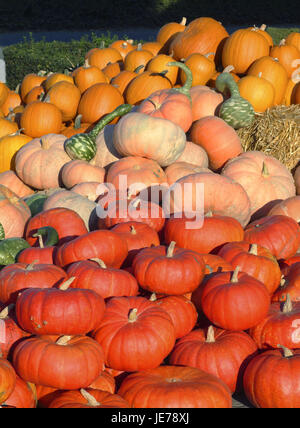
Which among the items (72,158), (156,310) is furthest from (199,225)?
(72,158)

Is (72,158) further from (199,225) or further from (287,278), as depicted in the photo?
(287,278)

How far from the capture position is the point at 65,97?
641 centimetres

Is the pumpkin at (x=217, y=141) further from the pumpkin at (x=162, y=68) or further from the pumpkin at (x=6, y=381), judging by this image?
the pumpkin at (x=6, y=381)

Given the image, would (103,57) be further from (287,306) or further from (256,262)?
(287,306)

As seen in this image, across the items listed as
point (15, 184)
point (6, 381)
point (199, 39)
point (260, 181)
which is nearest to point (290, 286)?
point (260, 181)

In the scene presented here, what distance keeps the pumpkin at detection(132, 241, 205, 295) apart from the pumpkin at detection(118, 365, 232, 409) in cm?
52

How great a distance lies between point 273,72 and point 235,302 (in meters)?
3.99

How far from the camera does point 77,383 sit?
103 inches

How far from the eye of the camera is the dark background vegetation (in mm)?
27328

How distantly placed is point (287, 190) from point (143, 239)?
181 cm

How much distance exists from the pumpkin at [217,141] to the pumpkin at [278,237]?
1.45 metres

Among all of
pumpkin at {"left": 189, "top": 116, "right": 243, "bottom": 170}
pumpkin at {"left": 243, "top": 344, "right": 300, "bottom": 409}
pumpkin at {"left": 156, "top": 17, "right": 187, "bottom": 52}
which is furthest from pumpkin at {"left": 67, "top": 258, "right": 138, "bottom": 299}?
pumpkin at {"left": 156, "top": 17, "right": 187, "bottom": 52}

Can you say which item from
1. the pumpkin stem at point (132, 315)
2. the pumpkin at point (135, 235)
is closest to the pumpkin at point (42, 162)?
the pumpkin at point (135, 235)

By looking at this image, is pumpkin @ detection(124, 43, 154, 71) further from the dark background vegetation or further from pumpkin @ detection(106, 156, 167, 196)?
the dark background vegetation
